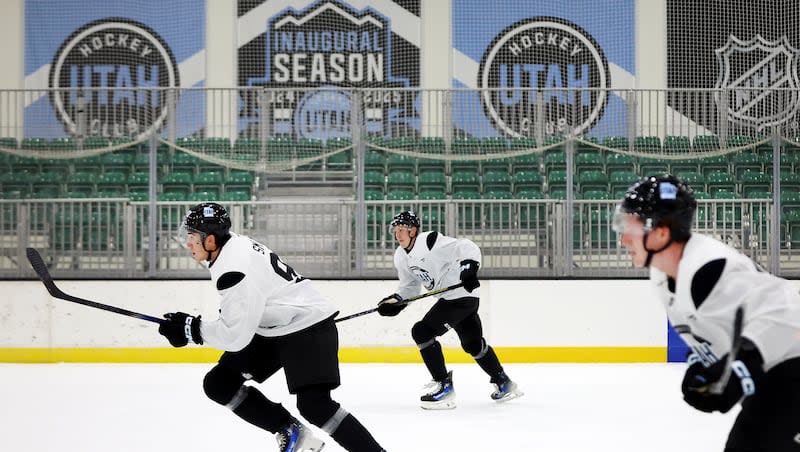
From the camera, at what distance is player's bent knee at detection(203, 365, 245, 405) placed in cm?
322

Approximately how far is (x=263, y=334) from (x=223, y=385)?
0.83ft

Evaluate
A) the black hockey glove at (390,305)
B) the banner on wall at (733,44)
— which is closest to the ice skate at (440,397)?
the black hockey glove at (390,305)

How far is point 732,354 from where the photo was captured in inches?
68.9

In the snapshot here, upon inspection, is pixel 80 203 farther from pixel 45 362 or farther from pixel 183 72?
pixel 183 72

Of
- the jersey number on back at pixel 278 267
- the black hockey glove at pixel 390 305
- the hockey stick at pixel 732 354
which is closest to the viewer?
the hockey stick at pixel 732 354

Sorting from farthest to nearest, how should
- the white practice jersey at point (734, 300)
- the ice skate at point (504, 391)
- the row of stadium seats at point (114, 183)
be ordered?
the row of stadium seats at point (114, 183)
the ice skate at point (504, 391)
the white practice jersey at point (734, 300)

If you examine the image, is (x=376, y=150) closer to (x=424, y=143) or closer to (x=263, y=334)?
(x=424, y=143)

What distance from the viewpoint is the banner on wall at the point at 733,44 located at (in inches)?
434

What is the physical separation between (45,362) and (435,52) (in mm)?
→ 6390

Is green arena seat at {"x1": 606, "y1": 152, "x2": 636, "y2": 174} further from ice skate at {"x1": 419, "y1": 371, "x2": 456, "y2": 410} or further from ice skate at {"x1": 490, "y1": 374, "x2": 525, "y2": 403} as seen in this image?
ice skate at {"x1": 419, "y1": 371, "x2": 456, "y2": 410}

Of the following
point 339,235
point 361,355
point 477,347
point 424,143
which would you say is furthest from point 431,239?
point 424,143

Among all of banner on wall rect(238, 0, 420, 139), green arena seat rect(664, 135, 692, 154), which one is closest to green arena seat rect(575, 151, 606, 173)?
green arena seat rect(664, 135, 692, 154)

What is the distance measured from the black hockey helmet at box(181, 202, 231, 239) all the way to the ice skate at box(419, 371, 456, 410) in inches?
100

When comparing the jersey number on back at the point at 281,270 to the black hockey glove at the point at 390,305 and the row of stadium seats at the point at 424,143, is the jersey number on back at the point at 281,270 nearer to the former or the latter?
Result: the black hockey glove at the point at 390,305
